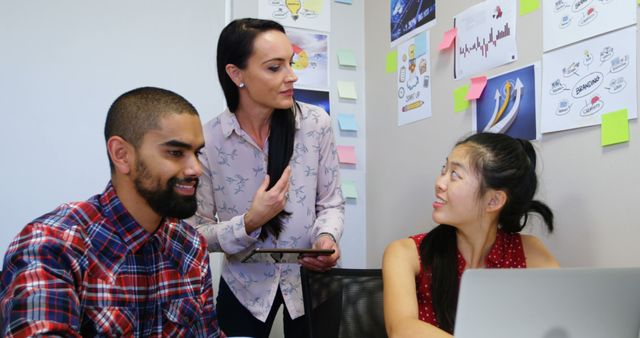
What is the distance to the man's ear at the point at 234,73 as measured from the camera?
5.39ft

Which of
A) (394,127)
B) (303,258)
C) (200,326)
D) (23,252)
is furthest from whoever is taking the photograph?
(394,127)

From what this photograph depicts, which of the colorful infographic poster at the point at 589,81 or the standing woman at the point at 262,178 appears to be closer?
the colorful infographic poster at the point at 589,81

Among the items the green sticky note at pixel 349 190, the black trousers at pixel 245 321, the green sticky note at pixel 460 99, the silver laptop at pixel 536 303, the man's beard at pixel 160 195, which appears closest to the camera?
the silver laptop at pixel 536 303

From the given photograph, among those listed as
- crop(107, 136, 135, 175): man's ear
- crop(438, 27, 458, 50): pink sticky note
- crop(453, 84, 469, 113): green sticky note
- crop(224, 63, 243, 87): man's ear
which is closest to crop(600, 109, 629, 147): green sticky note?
crop(453, 84, 469, 113): green sticky note

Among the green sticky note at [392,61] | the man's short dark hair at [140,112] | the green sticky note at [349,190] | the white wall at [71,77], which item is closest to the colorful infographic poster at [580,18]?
the green sticky note at [392,61]

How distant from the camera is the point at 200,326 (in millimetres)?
1185

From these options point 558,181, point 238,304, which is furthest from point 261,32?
point 558,181

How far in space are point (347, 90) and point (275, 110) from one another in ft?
2.64

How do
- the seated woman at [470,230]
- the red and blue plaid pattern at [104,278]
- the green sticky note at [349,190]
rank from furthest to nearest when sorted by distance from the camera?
the green sticky note at [349,190]
the seated woman at [470,230]
the red and blue plaid pattern at [104,278]

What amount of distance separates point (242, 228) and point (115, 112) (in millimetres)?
454

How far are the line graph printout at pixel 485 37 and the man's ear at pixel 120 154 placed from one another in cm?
107

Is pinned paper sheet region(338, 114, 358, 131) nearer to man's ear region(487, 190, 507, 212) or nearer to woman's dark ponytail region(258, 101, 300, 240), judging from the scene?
woman's dark ponytail region(258, 101, 300, 240)

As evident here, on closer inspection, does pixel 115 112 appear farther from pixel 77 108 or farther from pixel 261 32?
pixel 77 108

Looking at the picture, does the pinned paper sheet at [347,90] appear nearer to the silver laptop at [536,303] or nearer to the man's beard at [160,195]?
the man's beard at [160,195]
